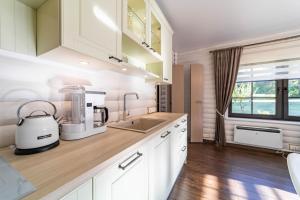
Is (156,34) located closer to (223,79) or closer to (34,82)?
(34,82)

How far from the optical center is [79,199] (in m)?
0.50

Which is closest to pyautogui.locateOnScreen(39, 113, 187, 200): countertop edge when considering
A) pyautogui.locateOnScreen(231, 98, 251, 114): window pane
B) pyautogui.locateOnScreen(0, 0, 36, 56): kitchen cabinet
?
pyautogui.locateOnScreen(0, 0, 36, 56): kitchen cabinet

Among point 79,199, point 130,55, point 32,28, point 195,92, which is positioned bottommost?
point 79,199

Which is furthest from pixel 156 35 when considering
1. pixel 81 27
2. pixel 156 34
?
pixel 81 27

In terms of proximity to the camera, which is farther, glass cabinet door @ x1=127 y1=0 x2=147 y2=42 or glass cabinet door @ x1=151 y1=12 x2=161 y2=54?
glass cabinet door @ x1=151 y1=12 x2=161 y2=54

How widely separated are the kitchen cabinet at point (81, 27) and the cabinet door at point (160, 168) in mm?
802

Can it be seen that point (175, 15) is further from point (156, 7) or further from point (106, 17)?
point (106, 17)

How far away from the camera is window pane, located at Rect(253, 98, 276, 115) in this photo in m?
2.75

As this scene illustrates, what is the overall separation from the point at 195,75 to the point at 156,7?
1992 mm

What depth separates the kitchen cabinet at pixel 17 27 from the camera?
75 centimetres

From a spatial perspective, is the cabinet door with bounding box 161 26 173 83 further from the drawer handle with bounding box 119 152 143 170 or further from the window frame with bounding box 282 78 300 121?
the window frame with bounding box 282 78 300 121

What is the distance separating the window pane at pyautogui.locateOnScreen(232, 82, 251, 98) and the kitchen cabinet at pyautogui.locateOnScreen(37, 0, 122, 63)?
3055mm

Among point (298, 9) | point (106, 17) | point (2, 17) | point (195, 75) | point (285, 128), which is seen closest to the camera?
point (2, 17)

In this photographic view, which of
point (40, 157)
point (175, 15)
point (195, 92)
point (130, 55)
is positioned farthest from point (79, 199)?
A: point (195, 92)
